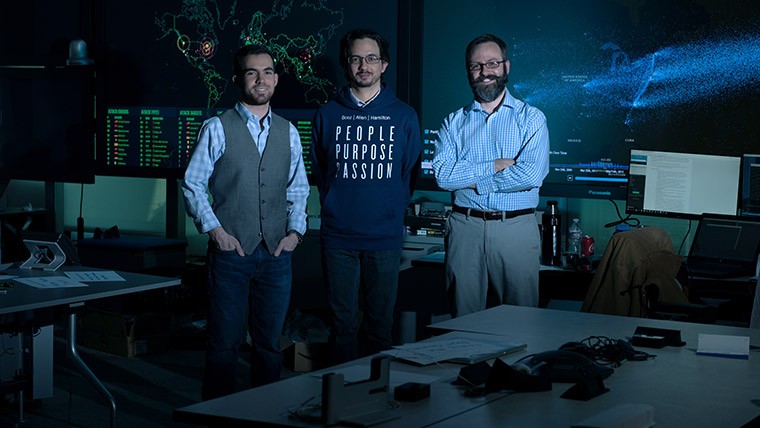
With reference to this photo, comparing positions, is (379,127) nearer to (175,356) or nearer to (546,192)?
(546,192)

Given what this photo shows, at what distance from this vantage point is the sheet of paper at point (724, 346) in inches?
110

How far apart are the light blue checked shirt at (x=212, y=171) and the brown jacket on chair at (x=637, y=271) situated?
1306 mm

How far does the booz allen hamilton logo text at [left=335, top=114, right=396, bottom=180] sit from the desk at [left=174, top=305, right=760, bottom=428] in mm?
1670

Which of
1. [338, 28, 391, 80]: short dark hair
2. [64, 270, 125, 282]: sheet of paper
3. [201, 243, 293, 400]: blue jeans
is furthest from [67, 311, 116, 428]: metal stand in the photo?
[338, 28, 391, 80]: short dark hair

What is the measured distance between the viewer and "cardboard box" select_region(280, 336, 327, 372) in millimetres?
5602

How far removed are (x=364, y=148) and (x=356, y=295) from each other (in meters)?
0.65

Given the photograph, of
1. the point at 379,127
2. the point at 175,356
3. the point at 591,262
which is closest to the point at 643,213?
the point at 591,262

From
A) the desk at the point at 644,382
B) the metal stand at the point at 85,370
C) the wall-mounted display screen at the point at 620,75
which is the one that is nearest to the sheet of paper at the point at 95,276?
the metal stand at the point at 85,370

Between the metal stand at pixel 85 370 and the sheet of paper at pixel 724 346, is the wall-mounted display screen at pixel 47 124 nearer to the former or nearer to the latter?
the metal stand at pixel 85 370

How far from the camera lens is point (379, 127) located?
4.52 m

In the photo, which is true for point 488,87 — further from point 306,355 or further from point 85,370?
point 85,370

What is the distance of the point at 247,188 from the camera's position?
416cm

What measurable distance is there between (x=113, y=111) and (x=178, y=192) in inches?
27.2

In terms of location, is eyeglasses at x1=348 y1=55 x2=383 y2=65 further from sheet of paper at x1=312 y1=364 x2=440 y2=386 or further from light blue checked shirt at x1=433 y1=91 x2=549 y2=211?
sheet of paper at x1=312 y1=364 x2=440 y2=386
